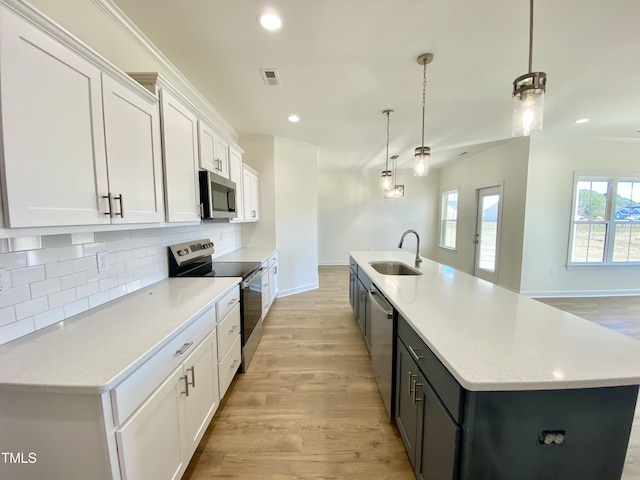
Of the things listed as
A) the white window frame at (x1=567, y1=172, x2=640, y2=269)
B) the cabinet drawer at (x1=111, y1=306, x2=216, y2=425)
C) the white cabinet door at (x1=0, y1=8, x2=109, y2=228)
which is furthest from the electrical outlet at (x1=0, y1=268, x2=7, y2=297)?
the white window frame at (x1=567, y1=172, x2=640, y2=269)

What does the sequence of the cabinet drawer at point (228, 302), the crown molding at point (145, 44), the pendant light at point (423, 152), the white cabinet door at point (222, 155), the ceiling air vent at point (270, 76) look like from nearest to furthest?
the crown molding at point (145, 44) < the cabinet drawer at point (228, 302) < the pendant light at point (423, 152) < the ceiling air vent at point (270, 76) < the white cabinet door at point (222, 155)

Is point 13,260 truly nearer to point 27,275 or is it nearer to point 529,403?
point 27,275

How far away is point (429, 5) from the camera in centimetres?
163

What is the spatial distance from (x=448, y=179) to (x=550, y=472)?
702 cm

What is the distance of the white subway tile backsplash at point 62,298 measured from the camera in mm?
1237

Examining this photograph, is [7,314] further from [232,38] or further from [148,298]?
[232,38]

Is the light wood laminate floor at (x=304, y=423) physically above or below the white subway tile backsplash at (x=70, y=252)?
below

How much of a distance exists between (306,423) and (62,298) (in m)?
1.65

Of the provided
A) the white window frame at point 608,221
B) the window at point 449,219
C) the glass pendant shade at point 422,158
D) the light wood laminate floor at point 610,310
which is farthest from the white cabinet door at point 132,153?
the window at point 449,219

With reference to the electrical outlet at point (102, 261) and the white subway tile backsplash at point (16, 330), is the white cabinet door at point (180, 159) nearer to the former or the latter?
the electrical outlet at point (102, 261)

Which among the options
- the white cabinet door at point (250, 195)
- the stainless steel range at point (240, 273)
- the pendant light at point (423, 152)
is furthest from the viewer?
the white cabinet door at point (250, 195)

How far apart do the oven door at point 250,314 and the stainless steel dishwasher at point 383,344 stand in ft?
3.75

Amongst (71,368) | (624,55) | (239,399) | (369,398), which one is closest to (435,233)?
(624,55)

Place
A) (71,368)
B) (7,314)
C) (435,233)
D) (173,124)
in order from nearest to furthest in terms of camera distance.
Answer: (71,368)
(7,314)
(173,124)
(435,233)
